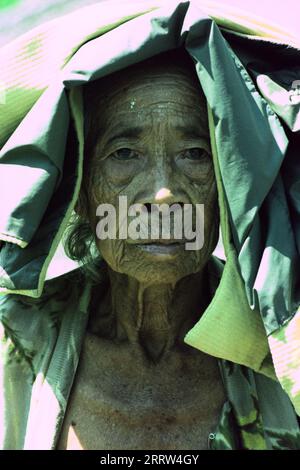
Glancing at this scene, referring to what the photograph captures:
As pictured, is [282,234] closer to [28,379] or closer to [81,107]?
[81,107]

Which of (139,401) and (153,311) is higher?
(153,311)

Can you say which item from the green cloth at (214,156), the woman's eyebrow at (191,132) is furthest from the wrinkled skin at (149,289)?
the green cloth at (214,156)

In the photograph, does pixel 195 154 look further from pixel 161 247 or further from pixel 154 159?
pixel 161 247

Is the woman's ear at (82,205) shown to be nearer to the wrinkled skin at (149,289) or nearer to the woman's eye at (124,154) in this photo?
the wrinkled skin at (149,289)

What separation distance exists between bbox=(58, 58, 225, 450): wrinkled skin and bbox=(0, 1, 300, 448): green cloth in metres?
0.11

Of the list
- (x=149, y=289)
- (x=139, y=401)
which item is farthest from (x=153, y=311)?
(x=139, y=401)

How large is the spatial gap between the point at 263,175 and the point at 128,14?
567 millimetres

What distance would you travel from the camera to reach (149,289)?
2.76 metres

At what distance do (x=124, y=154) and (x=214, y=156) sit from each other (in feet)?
0.95

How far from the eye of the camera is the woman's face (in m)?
2.54

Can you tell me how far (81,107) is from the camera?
8.43 feet

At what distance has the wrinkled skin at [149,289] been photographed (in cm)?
257

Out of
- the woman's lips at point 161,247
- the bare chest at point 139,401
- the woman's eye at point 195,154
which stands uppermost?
the woman's eye at point 195,154
